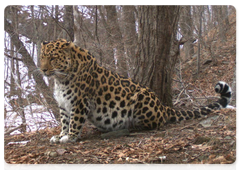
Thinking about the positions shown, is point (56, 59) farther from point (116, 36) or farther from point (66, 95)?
point (116, 36)

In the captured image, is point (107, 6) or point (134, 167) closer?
point (134, 167)

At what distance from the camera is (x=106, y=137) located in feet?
15.4

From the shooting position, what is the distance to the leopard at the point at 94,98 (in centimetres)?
454

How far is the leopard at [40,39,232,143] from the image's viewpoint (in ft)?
14.9

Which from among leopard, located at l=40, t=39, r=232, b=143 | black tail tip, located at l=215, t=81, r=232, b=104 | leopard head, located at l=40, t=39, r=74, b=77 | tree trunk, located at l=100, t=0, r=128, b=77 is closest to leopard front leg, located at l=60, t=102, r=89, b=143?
leopard, located at l=40, t=39, r=232, b=143

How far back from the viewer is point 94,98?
15.8 ft

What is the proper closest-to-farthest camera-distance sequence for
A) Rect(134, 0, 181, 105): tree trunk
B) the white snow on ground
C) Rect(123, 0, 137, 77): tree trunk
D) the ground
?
the ground
Rect(134, 0, 181, 105): tree trunk
the white snow on ground
Rect(123, 0, 137, 77): tree trunk

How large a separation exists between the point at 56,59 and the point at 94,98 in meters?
1.02

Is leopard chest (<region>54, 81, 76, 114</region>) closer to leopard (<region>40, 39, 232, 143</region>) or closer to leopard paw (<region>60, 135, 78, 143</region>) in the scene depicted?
leopard (<region>40, 39, 232, 143</region>)

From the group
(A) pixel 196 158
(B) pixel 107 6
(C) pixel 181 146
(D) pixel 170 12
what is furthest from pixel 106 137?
(B) pixel 107 6

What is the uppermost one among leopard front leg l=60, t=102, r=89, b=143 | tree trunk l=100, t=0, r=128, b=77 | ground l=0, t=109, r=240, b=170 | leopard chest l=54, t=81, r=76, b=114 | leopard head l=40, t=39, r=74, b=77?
tree trunk l=100, t=0, r=128, b=77

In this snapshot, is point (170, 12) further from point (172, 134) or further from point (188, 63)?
point (188, 63)

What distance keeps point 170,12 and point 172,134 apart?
2.71m

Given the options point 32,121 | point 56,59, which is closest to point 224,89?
point 56,59
